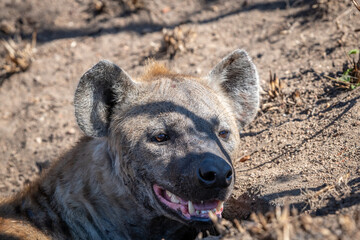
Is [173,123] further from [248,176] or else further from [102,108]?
[248,176]

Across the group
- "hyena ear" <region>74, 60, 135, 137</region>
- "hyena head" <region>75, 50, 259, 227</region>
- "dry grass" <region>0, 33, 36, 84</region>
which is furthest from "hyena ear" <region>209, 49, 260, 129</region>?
"dry grass" <region>0, 33, 36, 84</region>

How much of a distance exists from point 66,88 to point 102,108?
2.22 m

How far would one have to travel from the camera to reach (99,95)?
2615mm

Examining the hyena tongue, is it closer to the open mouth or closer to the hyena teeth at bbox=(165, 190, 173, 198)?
the open mouth

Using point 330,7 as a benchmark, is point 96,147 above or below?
below

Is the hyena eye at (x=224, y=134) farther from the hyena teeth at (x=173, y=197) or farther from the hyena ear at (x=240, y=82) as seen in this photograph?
the hyena teeth at (x=173, y=197)

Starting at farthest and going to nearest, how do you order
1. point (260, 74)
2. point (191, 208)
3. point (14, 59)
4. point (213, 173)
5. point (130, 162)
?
1. point (14, 59)
2. point (260, 74)
3. point (130, 162)
4. point (191, 208)
5. point (213, 173)

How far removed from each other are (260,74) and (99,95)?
190cm

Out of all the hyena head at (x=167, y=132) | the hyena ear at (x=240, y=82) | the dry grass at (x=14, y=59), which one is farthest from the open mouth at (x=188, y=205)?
the dry grass at (x=14, y=59)

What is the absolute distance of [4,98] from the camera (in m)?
4.72

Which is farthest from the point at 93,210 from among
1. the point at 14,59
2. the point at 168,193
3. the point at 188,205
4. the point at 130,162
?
the point at 14,59

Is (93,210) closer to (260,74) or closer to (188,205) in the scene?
(188,205)

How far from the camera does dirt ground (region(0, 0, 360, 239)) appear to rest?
240 centimetres

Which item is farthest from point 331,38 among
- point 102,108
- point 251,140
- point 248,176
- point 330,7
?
point 102,108
